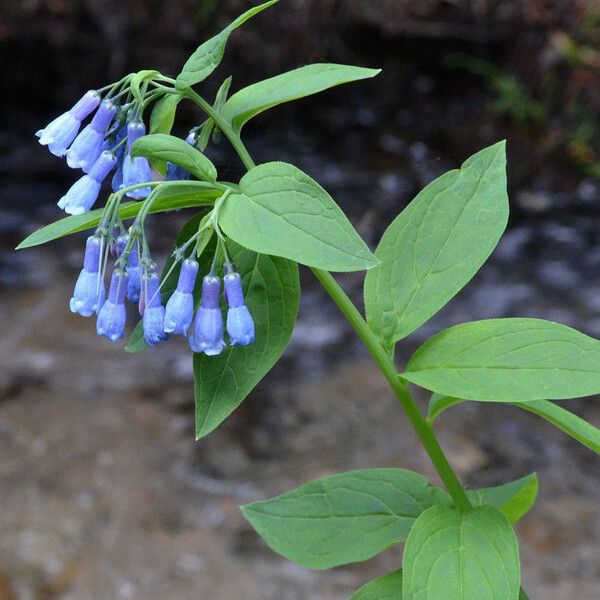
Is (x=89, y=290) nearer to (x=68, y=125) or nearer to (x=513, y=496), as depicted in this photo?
(x=68, y=125)

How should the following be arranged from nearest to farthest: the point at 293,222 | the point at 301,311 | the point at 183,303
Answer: the point at 293,222 → the point at 183,303 → the point at 301,311

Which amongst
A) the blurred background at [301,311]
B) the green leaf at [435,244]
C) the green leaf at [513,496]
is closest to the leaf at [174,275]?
the green leaf at [435,244]

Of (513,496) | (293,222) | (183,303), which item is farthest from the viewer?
(513,496)

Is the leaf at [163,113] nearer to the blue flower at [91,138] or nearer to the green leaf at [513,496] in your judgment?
the blue flower at [91,138]

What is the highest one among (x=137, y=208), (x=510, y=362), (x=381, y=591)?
(x=137, y=208)

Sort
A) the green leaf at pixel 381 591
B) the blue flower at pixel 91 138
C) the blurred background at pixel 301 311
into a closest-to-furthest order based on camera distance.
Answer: the blue flower at pixel 91 138 < the green leaf at pixel 381 591 < the blurred background at pixel 301 311

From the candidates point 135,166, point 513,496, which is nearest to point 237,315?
point 135,166

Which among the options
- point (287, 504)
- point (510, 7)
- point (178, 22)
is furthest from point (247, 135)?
point (287, 504)
